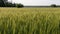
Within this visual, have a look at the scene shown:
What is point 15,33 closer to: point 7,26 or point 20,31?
point 20,31

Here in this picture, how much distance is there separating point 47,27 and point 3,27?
1.51 ft

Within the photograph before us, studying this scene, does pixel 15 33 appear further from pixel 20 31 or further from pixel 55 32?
pixel 55 32

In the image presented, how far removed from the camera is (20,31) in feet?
6.29

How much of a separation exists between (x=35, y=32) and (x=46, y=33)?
0.10 meters

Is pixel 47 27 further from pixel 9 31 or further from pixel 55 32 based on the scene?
pixel 9 31

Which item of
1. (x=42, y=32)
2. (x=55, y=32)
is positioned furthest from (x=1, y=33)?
(x=55, y=32)

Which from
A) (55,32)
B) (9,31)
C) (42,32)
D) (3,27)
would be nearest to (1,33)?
(9,31)

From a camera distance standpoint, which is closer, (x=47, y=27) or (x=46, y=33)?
(x=46, y=33)

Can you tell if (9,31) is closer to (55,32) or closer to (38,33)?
(38,33)

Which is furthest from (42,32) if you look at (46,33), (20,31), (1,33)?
(1,33)

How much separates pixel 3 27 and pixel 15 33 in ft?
0.89

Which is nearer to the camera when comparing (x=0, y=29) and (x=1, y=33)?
(x=1, y=33)

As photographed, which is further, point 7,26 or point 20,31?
point 7,26

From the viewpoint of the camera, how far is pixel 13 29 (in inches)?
76.7
